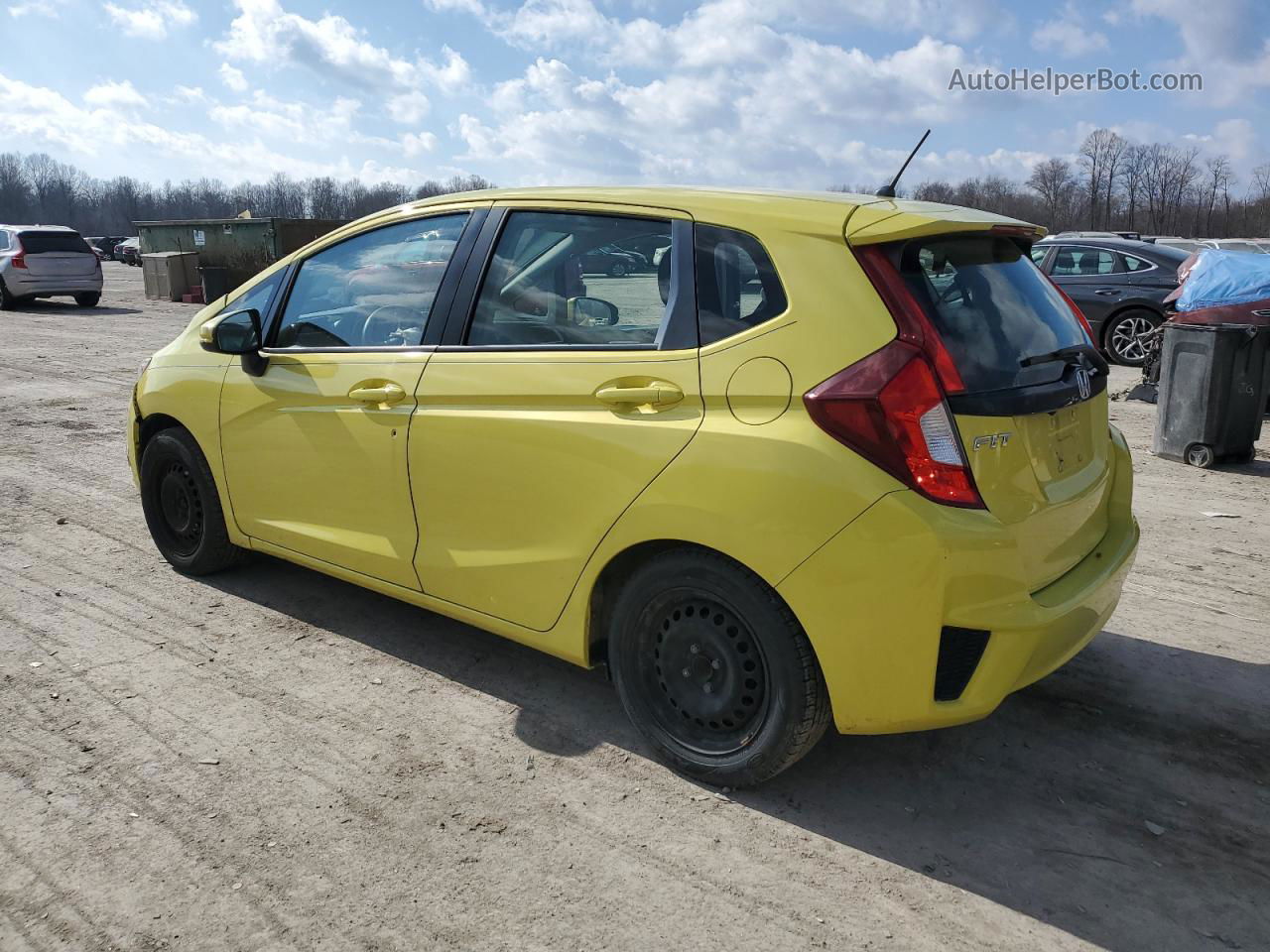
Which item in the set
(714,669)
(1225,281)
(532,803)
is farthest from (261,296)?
(1225,281)

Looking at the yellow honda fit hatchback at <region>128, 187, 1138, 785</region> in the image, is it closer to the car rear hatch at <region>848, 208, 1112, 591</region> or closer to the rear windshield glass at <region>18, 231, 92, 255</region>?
the car rear hatch at <region>848, 208, 1112, 591</region>

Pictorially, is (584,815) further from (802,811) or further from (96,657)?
(96,657)

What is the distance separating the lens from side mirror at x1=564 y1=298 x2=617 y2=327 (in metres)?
3.28

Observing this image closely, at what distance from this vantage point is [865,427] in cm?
267

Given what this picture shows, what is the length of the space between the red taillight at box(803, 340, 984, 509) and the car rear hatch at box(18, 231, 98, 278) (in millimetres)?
24098

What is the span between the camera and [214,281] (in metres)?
25.0

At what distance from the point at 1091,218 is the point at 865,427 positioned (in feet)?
285

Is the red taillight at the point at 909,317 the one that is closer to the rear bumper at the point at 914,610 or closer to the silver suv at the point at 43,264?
the rear bumper at the point at 914,610

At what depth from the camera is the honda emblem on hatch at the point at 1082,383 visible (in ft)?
10.3

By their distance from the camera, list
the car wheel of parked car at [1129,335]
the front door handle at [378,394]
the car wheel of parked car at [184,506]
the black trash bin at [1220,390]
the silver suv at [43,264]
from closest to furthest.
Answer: the front door handle at [378,394] → the car wheel of parked car at [184,506] → the black trash bin at [1220,390] → the car wheel of parked car at [1129,335] → the silver suv at [43,264]

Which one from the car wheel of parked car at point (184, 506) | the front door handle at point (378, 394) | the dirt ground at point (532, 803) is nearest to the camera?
the dirt ground at point (532, 803)

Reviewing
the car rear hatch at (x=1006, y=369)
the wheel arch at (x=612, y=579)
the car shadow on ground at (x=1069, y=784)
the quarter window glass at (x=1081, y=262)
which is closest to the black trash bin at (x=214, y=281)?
the quarter window glass at (x=1081, y=262)

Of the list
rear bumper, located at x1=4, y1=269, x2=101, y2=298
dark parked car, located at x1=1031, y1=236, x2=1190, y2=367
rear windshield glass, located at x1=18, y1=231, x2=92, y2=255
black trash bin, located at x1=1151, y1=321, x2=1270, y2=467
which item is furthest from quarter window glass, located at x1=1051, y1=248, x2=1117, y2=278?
rear bumper, located at x1=4, y1=269, x2=101, y2=298

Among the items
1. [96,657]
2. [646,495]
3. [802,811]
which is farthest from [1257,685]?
[96,657]
